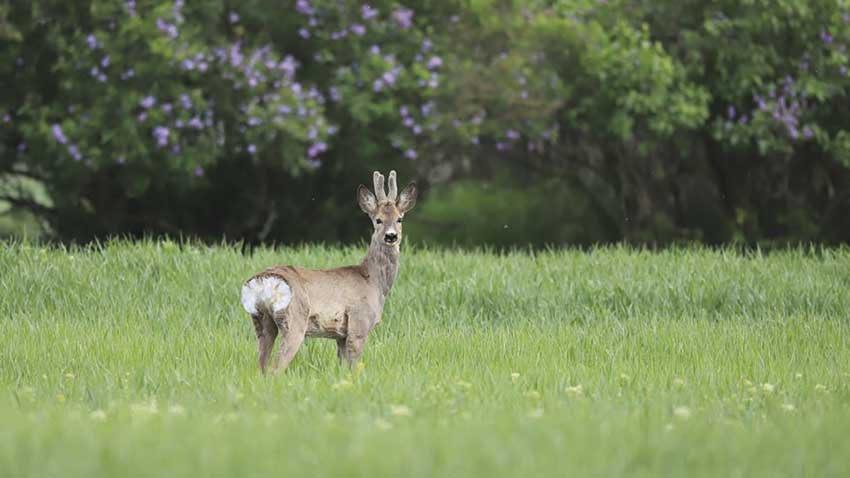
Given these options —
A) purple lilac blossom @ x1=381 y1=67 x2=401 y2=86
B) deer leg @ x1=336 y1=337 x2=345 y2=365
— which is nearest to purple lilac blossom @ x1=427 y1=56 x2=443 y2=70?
purple lilac blossom @ x1=381 y1=67 x2=401 y2=86

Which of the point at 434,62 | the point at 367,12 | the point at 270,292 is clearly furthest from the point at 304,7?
the point at 270,292

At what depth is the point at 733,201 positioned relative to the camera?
1630cm

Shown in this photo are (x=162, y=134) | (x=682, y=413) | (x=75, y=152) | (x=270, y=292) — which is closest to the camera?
(x=682, y=413)

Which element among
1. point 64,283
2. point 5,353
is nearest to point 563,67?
point 64,283

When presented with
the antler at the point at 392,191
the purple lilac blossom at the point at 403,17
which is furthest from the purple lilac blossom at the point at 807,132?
the antler at the point at 392,191

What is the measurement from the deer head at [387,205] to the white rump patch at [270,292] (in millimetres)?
730

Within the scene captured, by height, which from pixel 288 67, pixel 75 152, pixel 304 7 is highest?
pixel 304 7

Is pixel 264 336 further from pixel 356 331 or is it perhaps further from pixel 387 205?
pixel 387 205

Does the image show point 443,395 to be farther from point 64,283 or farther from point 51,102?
point 51,102

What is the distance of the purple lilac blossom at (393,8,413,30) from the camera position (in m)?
14.1

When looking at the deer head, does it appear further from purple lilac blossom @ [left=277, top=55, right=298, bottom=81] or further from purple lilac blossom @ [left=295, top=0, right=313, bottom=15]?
purple lilac blossom @ [left=295, top=0, right=313, bottom=15]

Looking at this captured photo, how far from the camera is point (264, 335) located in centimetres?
678

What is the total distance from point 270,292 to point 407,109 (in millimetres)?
8097

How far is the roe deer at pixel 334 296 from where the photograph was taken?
646cm
